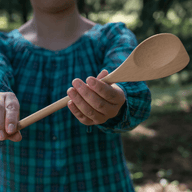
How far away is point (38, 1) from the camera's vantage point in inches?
23.9

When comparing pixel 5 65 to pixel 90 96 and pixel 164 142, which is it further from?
pixel 164 142

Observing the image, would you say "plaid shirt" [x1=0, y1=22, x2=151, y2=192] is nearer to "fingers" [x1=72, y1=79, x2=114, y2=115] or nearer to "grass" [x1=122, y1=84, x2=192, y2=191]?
"fingers" [x1=72, y1=79, x2=114, y2=115]

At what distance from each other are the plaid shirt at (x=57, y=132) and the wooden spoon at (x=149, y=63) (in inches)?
5.7

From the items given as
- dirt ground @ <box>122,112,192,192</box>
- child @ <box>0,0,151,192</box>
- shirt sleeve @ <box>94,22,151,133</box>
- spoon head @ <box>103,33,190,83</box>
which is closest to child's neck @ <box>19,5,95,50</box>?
child @ <box>0,0,151,192</box>

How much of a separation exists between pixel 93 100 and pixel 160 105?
237 cm

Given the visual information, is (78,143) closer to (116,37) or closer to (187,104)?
(116,37)

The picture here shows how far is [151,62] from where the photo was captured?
46 centimetres

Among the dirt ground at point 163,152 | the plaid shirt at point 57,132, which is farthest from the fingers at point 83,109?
the dirt ground at point 163,152

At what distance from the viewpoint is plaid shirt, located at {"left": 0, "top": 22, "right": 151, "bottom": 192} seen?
2.04ft

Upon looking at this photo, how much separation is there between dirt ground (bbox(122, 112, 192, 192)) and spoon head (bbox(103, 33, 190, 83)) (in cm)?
134

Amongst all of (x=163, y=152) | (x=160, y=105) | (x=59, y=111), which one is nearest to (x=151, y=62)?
(x=59, y=111)

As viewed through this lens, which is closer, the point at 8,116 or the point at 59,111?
the point at 8,116

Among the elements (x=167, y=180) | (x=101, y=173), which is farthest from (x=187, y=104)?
(x=101, y=173)

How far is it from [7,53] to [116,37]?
339 mm
